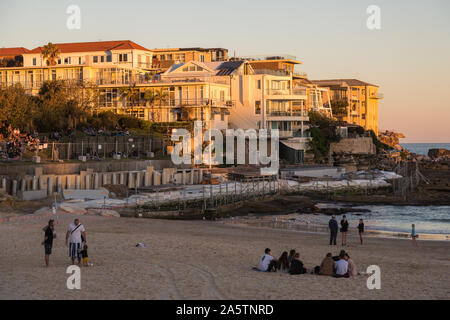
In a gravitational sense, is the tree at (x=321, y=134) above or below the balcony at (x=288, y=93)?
below

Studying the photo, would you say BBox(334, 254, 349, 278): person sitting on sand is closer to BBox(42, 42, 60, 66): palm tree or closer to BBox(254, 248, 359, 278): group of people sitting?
BBox(254, 248, 359, 278): group of people sitting

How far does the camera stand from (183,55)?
9806cm

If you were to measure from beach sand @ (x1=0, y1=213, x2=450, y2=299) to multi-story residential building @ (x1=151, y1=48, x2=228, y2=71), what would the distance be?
65.7 meters

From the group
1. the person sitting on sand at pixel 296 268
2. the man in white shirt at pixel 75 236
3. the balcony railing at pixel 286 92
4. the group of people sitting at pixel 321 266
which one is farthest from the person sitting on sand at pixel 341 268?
the balcony railing at pixel 286 92

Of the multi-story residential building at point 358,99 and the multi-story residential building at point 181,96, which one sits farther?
the multi-story residential building at point 358,99

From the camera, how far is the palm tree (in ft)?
285

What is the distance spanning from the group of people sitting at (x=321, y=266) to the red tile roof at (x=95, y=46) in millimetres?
71304

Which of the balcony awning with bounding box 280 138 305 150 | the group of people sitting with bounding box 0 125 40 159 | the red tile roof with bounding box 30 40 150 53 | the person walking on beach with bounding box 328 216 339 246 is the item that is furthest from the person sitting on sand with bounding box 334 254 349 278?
the red tile roof with bounding box 30 40 150 53

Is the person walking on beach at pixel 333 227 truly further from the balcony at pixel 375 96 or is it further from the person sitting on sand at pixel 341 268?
the balcony at pixel 375 96

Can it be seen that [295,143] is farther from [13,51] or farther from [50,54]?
[13,51]

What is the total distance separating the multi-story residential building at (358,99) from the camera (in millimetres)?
112750

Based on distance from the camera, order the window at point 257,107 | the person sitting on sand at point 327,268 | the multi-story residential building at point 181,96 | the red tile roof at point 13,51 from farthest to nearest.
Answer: the red tile roof at point 13,51 < the window at point 257,107 < the multi-story residential building at point 181,96 < the person sitting on sand at point 327,268
